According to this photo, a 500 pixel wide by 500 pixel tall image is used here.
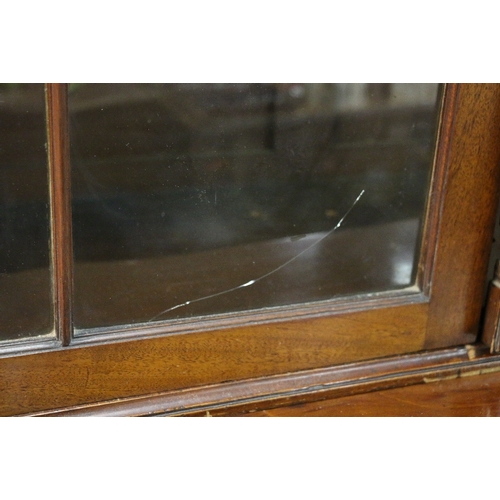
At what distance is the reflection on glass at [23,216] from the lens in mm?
866

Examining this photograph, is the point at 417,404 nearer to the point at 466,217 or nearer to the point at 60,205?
the point at 466,217

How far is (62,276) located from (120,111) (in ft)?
0.73

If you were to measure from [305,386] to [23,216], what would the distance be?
474 millimetres

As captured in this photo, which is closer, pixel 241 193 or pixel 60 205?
pixel 60 205

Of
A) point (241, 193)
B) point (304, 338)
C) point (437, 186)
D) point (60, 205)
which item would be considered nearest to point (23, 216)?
point (60, 205)

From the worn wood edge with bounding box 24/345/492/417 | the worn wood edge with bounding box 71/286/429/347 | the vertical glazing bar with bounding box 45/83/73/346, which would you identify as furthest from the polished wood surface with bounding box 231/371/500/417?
the vertical glazing bar with bounding box 45/83/73/346

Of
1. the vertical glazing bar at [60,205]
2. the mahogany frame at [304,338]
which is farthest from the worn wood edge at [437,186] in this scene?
the vertical glazing bar at [60,205]

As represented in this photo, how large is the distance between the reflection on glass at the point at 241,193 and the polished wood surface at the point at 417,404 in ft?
0.52

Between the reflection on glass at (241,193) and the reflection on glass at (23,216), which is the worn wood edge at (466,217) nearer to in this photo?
the reflection on glass at (241,193)

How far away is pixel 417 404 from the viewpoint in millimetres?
1090

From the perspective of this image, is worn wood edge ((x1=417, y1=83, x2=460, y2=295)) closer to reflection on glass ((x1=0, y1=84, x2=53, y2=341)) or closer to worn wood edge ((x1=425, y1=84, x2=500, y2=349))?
worn wood edge ((x1=425, y1=84, x2=500, y2=349))

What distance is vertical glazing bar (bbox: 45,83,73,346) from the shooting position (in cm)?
87

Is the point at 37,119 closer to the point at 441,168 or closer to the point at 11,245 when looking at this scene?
the point at 11,245
